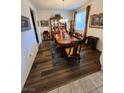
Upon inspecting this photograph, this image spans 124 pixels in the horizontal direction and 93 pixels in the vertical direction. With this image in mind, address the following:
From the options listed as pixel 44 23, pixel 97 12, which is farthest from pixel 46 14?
pixel 97 12

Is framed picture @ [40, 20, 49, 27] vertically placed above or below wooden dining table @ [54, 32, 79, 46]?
above

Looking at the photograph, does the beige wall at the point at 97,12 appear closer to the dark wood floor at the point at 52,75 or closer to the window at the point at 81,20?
the window at the point at 81,20

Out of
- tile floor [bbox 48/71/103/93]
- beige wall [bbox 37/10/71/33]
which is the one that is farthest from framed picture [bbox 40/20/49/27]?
tile floor [bbox 48/71/103/93]

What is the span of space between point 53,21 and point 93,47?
190 inches

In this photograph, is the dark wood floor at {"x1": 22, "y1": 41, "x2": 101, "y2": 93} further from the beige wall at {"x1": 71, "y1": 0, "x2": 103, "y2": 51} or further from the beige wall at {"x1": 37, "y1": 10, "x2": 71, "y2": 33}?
the beige wall at {"x1": 37, "y1": 10, "x2": 71, "y2": 33}

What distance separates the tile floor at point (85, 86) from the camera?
223cm

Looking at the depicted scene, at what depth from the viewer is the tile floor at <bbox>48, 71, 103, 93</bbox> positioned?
7.30 ft

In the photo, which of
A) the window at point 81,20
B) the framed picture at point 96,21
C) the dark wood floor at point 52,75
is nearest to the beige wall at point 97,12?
the framed picture at point 96,21
